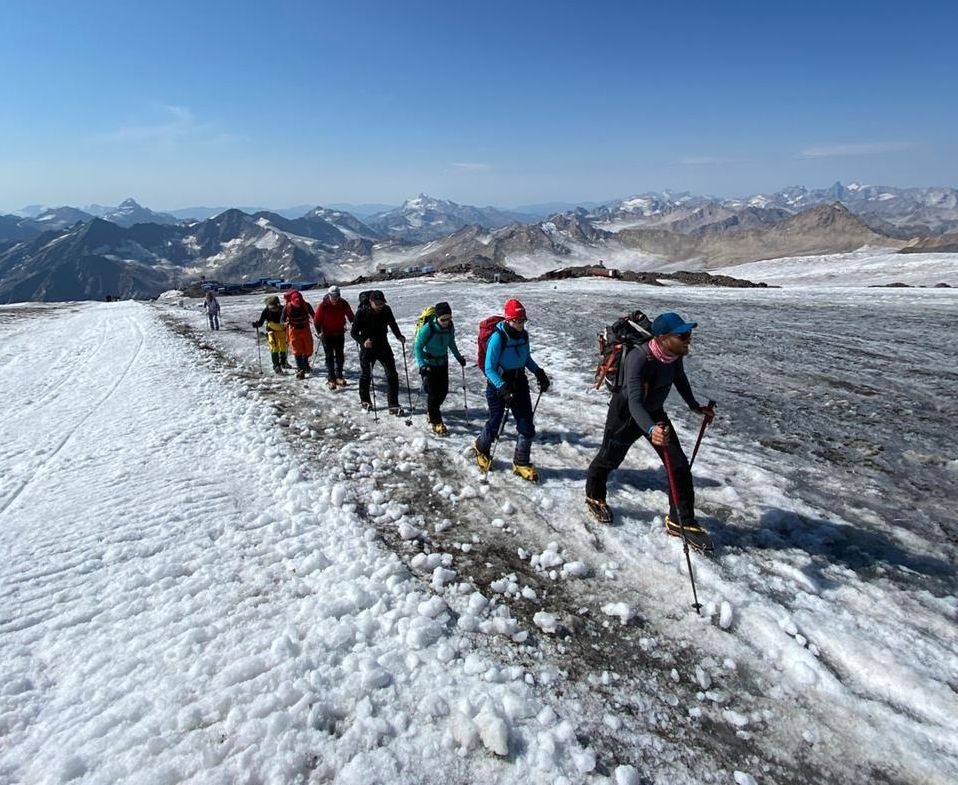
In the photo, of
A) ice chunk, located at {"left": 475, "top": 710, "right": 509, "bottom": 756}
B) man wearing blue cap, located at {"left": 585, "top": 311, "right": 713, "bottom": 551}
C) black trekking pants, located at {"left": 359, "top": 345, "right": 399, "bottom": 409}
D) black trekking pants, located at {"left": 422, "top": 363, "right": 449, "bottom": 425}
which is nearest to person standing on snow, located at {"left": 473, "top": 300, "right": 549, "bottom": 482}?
man wearing blue cap, located at {"left": 585, "top": 311, "right": 713, "bottom": 551}

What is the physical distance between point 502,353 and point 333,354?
7.30 meters

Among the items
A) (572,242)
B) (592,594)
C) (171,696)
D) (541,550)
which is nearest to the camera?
(171,696)

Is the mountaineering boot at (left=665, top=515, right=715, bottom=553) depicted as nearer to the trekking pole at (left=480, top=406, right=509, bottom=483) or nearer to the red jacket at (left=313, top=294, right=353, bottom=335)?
the trekking pole at (left=480, top=406, right=509, bottom=483)

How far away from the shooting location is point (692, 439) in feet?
30.3

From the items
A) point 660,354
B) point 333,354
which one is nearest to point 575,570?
point 660,354

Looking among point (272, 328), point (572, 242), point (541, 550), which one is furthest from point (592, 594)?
point (572, 242)

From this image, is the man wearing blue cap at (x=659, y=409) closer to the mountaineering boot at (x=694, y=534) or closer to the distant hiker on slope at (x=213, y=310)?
the mountaineering boot at (x=694, y=534)

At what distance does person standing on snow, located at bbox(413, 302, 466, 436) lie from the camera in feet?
31.0

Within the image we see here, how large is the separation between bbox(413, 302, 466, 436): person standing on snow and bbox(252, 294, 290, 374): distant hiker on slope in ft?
23.1

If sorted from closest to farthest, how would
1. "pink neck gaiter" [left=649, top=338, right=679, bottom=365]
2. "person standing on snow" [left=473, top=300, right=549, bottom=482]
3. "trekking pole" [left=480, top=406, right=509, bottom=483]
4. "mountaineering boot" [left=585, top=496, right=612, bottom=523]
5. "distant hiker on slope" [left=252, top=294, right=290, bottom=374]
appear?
"pink neck gaiter" [left=649, top=338, right=679, bottom=365], "mountaineering boot" [left=585, top=496, right=612, bottom=523], "person standing on snow" [left=473, top=300, right=549, bottom=482], "trekking pole" [left=480, top=406, right=509, bottom=483], "distant hiker on slope" [left=252, top=294, right=290, bottom=374]

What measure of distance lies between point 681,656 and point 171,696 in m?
4.19

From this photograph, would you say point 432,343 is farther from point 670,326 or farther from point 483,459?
point 670,326

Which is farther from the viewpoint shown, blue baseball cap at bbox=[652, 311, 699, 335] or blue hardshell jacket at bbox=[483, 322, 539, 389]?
blue hardshell jacket at bbox=[483, 322, 539, 389]

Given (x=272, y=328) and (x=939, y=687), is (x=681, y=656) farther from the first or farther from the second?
(x=272, y=328)
